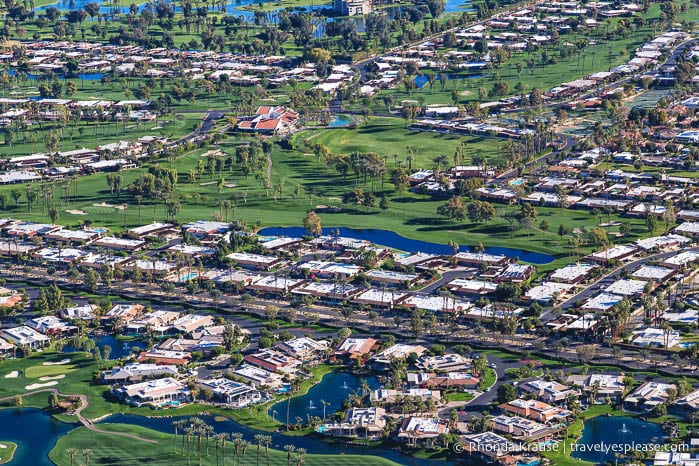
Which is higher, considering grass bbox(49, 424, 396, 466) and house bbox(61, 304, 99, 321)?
house bbox(61, 304, 99, 321)

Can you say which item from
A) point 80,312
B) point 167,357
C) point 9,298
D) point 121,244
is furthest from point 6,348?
point 121,244

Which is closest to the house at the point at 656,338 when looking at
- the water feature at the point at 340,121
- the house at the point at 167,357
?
the house at the point at 167,357

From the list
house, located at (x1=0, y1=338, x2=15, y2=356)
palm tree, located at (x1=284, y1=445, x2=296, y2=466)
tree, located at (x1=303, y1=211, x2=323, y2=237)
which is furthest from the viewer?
tree, located at (x1=303, y1=211, x2=323, y2=237)

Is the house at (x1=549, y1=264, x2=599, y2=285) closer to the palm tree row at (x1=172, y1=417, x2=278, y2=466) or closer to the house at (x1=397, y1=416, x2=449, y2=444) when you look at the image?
the house at (x1=397, y1=416, x2=449, y2=444)

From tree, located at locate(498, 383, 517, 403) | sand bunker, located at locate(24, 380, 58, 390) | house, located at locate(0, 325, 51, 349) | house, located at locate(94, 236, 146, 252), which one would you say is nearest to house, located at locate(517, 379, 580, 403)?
tree, located at locate(498, 383, 517, 403)

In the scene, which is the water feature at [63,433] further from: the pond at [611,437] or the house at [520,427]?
the pond at [611,437]

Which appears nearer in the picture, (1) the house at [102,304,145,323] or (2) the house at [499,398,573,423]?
(2) the house at [499,398,573,423]

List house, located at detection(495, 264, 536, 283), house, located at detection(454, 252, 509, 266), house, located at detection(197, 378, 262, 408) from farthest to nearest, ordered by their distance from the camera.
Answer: house, located at detection(454, 252, 509, 266)
house, located at detection(495, 264, 536, 283)
house, located at detection(197, 378, 262, 408)
